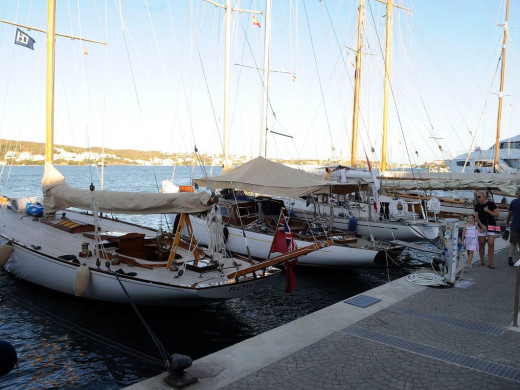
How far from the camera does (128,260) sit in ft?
32.4

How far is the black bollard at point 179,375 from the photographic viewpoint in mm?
4844

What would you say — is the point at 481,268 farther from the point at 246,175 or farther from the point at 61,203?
the point at 61,203

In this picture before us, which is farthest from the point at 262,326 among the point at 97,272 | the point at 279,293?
the point at 97,272

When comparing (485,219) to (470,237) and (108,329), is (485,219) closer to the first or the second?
(470,237)

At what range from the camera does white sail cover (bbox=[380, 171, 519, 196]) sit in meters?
18.9

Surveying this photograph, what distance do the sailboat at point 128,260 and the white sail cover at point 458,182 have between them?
1368cm

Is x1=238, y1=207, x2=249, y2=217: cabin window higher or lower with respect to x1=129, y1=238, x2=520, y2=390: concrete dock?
higher

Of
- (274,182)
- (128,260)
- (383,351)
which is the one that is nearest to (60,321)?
(128,260)

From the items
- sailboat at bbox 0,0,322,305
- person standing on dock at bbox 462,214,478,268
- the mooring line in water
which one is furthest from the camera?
person standing on dock at bbox 462,214,478,268

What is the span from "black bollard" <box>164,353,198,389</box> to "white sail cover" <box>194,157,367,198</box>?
8.53 m

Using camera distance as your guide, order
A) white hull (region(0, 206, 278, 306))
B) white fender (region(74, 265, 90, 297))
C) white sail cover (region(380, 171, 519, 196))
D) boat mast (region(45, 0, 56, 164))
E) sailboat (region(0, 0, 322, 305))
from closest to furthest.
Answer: white hull (region(0, 206, 278, 306))
sailboat (region(0, 0, 322, 305))
white fender (region(74, 265, 90, 297))
boat mast (region(45, 0, 56, 164))
white sail cover (region(380, 171, 519, 196))

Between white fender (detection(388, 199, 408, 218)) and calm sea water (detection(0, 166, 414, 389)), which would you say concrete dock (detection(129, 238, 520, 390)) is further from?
white fender (detection(388, 199, 408, 218))

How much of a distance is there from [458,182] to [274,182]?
11.1 m

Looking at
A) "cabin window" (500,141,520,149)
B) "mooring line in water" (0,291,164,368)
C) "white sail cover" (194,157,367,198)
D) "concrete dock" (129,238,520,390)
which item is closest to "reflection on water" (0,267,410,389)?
"mooring line in water" (0,291,164,368)
